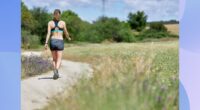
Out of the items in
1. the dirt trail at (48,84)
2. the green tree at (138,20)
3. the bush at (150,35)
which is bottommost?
the dirt trail at (48,84)

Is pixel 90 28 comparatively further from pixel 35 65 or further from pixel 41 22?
pixel 35 65

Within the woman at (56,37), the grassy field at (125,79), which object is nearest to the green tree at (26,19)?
the woman at (56,37)

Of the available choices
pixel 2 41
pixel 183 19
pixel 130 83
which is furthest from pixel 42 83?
pixel 183 19

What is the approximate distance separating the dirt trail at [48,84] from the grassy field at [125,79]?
45mm

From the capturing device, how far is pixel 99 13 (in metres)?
3.46

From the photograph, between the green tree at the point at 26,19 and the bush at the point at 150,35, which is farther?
the bush at the point at 150,35

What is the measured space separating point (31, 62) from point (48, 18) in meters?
0.37

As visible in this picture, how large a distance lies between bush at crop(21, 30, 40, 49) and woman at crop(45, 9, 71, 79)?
0.27 feet

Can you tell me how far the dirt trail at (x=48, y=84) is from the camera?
3443 mm

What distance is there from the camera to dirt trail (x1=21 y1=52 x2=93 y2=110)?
344cm

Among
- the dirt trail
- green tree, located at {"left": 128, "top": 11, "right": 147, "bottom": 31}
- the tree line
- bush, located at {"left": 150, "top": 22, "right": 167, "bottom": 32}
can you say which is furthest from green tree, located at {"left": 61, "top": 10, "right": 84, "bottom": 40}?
bush, located at {"left": 150, "top": 22, "right": 167, "bottom": 32}

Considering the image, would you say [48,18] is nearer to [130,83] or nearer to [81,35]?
[81,35]

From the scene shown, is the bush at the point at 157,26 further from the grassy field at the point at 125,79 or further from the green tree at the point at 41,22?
the green tree at the point at 41,22

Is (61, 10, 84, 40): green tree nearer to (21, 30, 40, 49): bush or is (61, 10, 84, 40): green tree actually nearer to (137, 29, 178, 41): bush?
(21, 30, 40, 49): bush
